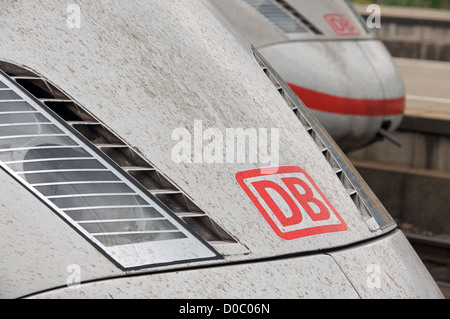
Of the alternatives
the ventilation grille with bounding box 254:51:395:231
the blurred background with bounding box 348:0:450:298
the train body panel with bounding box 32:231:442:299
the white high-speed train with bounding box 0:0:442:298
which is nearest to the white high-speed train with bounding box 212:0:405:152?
the blurred background with bounding box 348:0:450:298

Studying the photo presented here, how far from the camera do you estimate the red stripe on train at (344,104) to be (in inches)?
279

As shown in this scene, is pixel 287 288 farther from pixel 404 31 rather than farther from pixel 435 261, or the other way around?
pixel 404 31

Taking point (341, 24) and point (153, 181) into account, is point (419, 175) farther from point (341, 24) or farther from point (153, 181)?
point (153, 181)

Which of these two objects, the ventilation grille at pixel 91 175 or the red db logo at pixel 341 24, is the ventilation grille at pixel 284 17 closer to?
the red db logo at pixel 341 24

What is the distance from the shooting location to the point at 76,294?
2.11 m

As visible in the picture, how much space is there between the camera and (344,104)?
23.8 feet

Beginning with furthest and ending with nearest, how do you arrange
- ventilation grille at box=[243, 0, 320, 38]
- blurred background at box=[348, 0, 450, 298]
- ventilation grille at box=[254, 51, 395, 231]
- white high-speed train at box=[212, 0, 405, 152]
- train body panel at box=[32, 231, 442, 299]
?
1. blurred background at box=[348, 0, 450, 298]
2. ventilation grille at box=[243, 0, 320, 38]
3. white high-speed train at box=[212, 0, 405, 152]
4. ventilation grille at box=[254, 51, 395, 231]
5. train body panel at box=[32, 231, 442, 299]

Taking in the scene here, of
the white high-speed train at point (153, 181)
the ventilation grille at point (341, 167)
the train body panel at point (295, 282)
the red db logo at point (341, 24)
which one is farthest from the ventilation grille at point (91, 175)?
the red db logo at point (341, 24)

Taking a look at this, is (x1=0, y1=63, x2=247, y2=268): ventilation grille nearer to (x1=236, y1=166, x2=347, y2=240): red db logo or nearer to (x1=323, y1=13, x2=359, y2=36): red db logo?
(x1=236, y1=166, x2=347, y2=240): red db logo

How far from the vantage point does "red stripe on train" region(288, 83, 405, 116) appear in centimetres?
707

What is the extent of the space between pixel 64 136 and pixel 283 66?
4.87m

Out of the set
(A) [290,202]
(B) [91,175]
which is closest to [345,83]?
(A) [290,202]

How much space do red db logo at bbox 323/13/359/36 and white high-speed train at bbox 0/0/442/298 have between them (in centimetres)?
512

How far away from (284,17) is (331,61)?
59 cm
